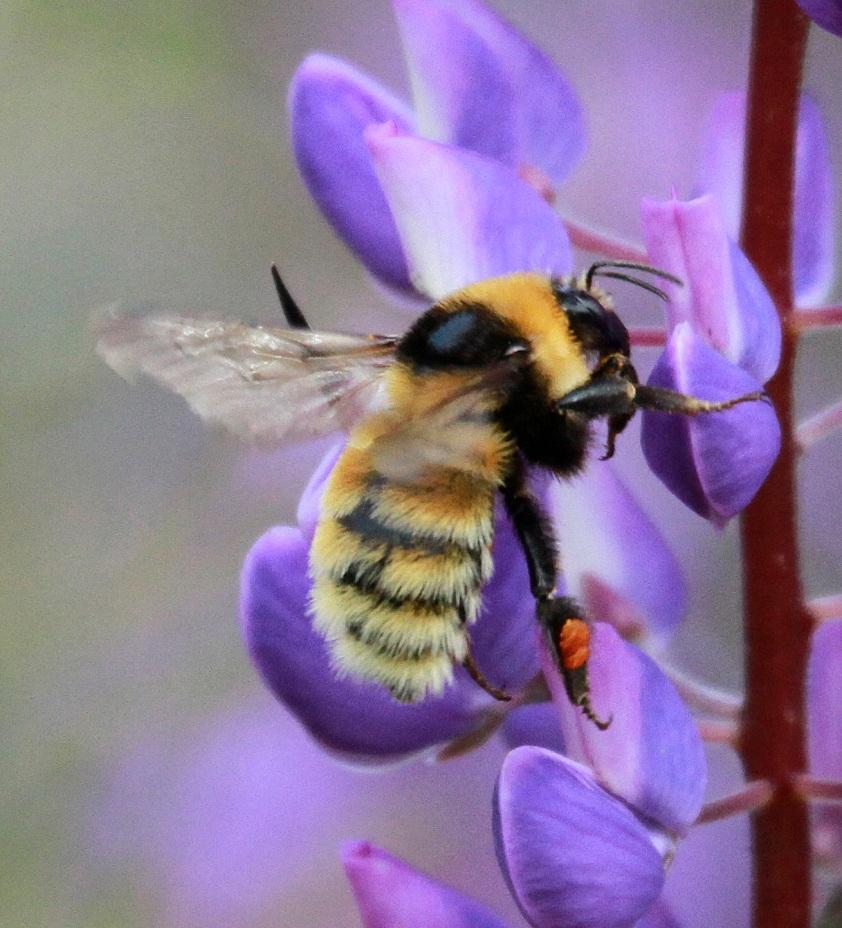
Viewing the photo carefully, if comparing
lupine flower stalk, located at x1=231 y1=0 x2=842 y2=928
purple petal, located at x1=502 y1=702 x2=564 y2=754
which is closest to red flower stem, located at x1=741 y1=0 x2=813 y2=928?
lupine flower stalk, located at x1=231 y1=0 x2=842 y2=928

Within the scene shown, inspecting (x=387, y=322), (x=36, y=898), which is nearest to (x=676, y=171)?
(x=387, y=322)

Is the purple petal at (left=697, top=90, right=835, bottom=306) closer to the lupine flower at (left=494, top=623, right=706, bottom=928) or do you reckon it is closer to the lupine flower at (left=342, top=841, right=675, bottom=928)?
the lupine flower at (left=494, top=623, right=706, bottom=928)

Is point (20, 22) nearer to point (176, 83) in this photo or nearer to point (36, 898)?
point (176, 83)

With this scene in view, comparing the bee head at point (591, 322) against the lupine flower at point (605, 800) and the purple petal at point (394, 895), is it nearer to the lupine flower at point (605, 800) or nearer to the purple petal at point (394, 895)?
the lupine flower at point (605, 800)

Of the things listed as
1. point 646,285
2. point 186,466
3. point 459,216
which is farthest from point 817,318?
point 186,466

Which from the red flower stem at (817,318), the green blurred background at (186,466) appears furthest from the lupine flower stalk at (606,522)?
the green blurred background at (186,466)
